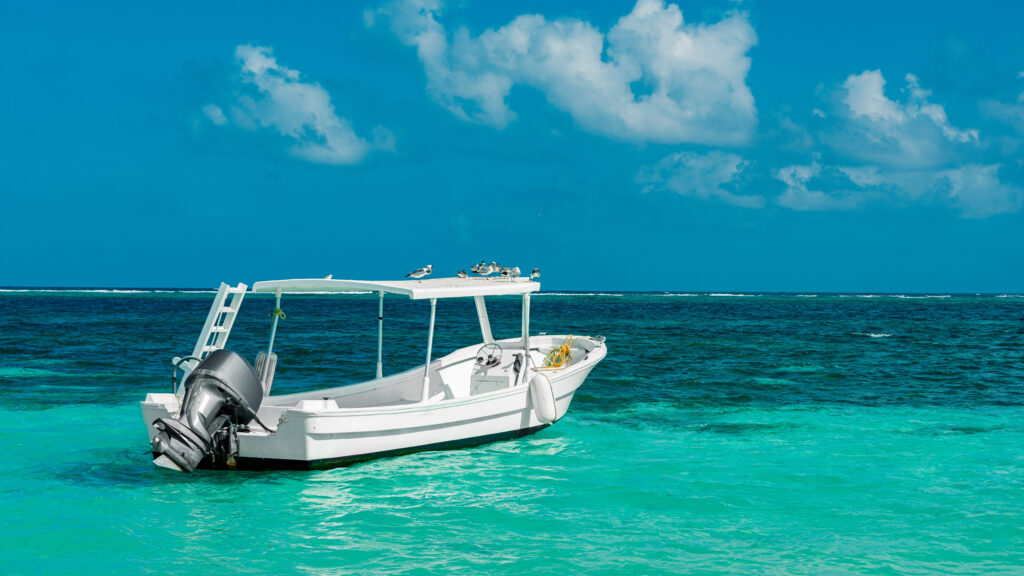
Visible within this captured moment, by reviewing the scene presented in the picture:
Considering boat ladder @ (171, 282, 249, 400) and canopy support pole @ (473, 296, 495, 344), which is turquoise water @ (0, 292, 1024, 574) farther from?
canopy support pole @ (473, 296, 495, 344)

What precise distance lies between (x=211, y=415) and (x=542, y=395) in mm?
5232

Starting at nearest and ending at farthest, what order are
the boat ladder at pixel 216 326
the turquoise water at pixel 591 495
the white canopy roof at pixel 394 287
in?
the turquoise water at pixel 591 495 → the boat ladder at pixel 216 326 → the white canopy roof at pixel 394 287

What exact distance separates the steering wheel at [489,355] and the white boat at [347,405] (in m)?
0.03

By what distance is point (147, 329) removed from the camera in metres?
46.3

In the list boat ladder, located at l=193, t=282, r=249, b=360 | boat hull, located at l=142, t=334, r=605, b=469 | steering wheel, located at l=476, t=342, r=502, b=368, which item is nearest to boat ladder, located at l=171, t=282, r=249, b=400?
boat ladder, located at l=193, t=282, r=249, b=360

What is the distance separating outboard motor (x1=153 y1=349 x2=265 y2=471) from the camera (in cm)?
1001

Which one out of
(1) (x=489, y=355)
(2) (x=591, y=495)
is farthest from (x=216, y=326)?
(2) (x=591, y=495)

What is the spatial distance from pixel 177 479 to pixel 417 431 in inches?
128

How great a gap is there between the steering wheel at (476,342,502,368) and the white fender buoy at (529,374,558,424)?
4.58 ft

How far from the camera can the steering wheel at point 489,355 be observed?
49.1 ft

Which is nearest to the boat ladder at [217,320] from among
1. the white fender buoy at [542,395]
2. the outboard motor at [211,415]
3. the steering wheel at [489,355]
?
the outboard motor at [211,415]

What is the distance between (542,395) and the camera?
1364cm

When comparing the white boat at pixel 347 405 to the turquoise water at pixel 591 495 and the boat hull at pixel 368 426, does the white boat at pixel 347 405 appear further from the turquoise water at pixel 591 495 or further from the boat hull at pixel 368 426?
the turquoise water at pixel 591 495

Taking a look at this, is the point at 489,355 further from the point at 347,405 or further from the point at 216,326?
the point at 216,326
